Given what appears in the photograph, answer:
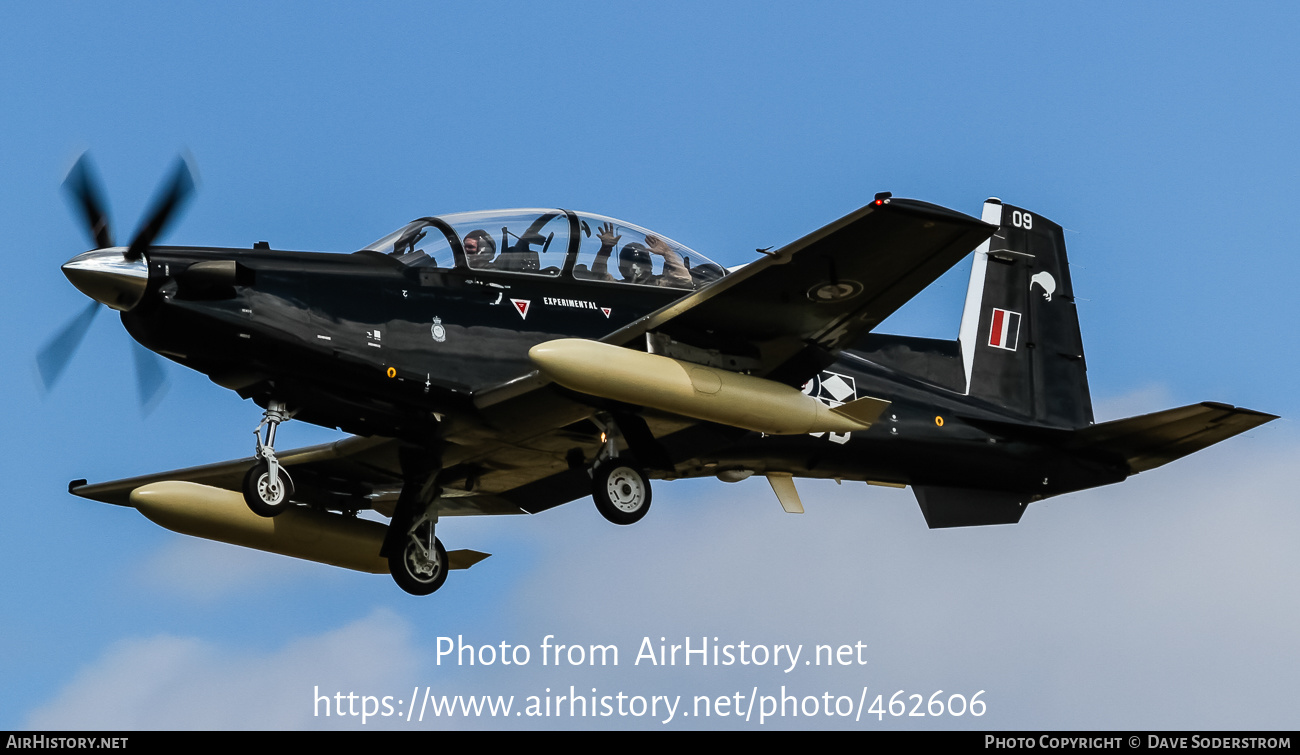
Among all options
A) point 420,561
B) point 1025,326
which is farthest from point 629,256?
point 1025,326

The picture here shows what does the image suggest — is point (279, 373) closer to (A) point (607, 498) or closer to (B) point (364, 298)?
(B) point (364, 298)


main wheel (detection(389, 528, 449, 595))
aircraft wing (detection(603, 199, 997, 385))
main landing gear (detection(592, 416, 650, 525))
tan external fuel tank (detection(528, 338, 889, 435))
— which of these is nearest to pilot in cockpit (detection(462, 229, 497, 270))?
tan external fuel tank (detection(528, 338, 889, 435))

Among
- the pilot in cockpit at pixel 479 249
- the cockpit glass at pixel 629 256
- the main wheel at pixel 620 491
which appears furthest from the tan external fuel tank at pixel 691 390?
the cockpit glass at pixel 629 256

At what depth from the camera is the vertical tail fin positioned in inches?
786

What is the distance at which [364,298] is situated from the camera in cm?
1580

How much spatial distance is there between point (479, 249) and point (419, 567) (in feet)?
12.1

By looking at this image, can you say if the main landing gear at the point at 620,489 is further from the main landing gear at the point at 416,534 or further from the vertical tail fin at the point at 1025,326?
the vertical tail fin at the point at 1025,326

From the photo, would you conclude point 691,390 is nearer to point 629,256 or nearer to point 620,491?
point 620,491

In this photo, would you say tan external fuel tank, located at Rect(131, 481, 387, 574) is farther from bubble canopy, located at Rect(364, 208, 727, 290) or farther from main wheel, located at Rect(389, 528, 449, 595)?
bubble canopy, located at Rect(364, 208, 727, 290)

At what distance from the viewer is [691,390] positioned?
15.6 m

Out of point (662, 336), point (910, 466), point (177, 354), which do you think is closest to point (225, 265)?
point (177, 354)

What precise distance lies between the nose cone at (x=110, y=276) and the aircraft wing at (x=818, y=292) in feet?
13.6

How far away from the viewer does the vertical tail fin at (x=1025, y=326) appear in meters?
20.0
